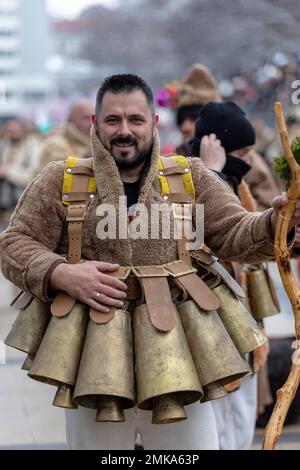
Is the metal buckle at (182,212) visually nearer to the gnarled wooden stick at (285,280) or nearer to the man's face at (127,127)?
the man's face at (127,127)

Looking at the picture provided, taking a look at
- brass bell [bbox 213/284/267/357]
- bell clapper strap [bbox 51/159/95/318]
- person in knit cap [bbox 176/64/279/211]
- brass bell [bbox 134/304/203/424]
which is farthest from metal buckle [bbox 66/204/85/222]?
person in knit cap [bbox 176/64/279/211]

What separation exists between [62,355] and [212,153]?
156 centimetres

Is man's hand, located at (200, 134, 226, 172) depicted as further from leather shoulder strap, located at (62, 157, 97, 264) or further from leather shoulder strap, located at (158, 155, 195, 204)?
leather shoulder strap, located at (62, 157, 97, 264)

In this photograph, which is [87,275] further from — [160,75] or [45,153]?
[160,75]

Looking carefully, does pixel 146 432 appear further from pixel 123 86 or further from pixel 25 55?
pixel 25 55

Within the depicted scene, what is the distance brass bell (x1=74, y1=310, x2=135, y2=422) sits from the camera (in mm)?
3420

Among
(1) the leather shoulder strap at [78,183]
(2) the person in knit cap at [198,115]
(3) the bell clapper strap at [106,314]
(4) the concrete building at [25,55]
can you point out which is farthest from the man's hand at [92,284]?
(4) the concrete building at [25,55]

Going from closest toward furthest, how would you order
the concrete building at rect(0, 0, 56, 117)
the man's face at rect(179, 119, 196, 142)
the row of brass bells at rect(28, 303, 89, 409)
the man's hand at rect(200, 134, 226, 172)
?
the row of brass bells at rect(28, 303, 89, 409)
the man's hand at rect(200, 134, 226, 172)
the man's face at rect(179, 119, 196, 142)
the concrete building at rect(0, 0, 56, 117)

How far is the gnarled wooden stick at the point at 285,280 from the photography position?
3273 mm

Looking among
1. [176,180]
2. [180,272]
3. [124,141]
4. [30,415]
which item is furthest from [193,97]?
[180,272]

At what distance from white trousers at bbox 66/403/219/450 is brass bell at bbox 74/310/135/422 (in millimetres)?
209

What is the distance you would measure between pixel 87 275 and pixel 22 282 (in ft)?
0.86

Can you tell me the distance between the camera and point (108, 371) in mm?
3430
